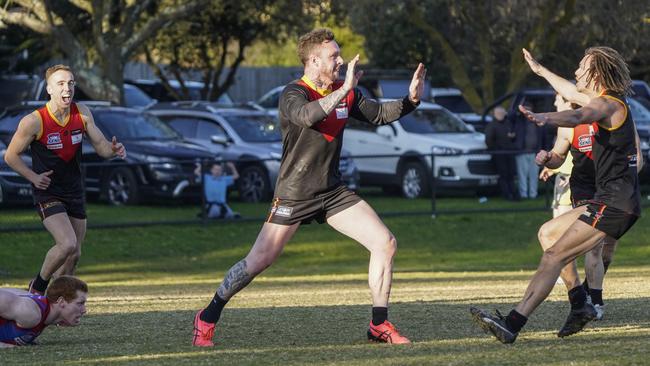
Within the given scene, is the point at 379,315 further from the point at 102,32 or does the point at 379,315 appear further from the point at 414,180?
the point at 102,32

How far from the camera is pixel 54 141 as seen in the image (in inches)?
441

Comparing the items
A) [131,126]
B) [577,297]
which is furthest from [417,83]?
[131,126]

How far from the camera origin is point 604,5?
35.1 m

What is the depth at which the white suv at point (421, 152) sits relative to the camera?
85.6ft

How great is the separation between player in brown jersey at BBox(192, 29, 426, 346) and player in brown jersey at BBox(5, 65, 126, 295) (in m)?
2.20

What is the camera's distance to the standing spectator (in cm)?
2620

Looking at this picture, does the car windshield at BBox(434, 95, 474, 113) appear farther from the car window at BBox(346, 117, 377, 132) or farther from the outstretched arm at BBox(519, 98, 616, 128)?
the outstretched arm at BBox(519, 98, 616, 128)

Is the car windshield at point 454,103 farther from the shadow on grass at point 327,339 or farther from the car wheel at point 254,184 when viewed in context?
the shadow on grass at point 327,339

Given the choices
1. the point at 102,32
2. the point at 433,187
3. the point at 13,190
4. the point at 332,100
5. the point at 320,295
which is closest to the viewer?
the point at 332,100

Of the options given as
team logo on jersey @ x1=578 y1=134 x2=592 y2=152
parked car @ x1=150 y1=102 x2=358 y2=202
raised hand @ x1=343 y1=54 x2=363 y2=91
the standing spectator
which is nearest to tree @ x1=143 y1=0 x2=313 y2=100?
parked car @ x1=150 y1=102 x2=358 y2=202

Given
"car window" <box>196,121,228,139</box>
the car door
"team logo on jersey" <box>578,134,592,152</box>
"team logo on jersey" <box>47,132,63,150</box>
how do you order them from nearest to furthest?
"team logo on jersey" <box>578,134,592,152</box> < "team logo on jersey" <box>47,132,63,150</box> < "car window" <box>196,121,228,139</box> < the car door

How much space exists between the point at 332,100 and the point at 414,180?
18.0 meters

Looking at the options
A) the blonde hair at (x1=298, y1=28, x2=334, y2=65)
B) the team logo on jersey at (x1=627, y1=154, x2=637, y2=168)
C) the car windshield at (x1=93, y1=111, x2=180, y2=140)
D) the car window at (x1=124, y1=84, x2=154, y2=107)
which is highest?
the blonde hair at (x1=298, y1=28, x2=334, y2=65)

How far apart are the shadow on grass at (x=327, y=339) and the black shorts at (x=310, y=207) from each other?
87 centimetres
